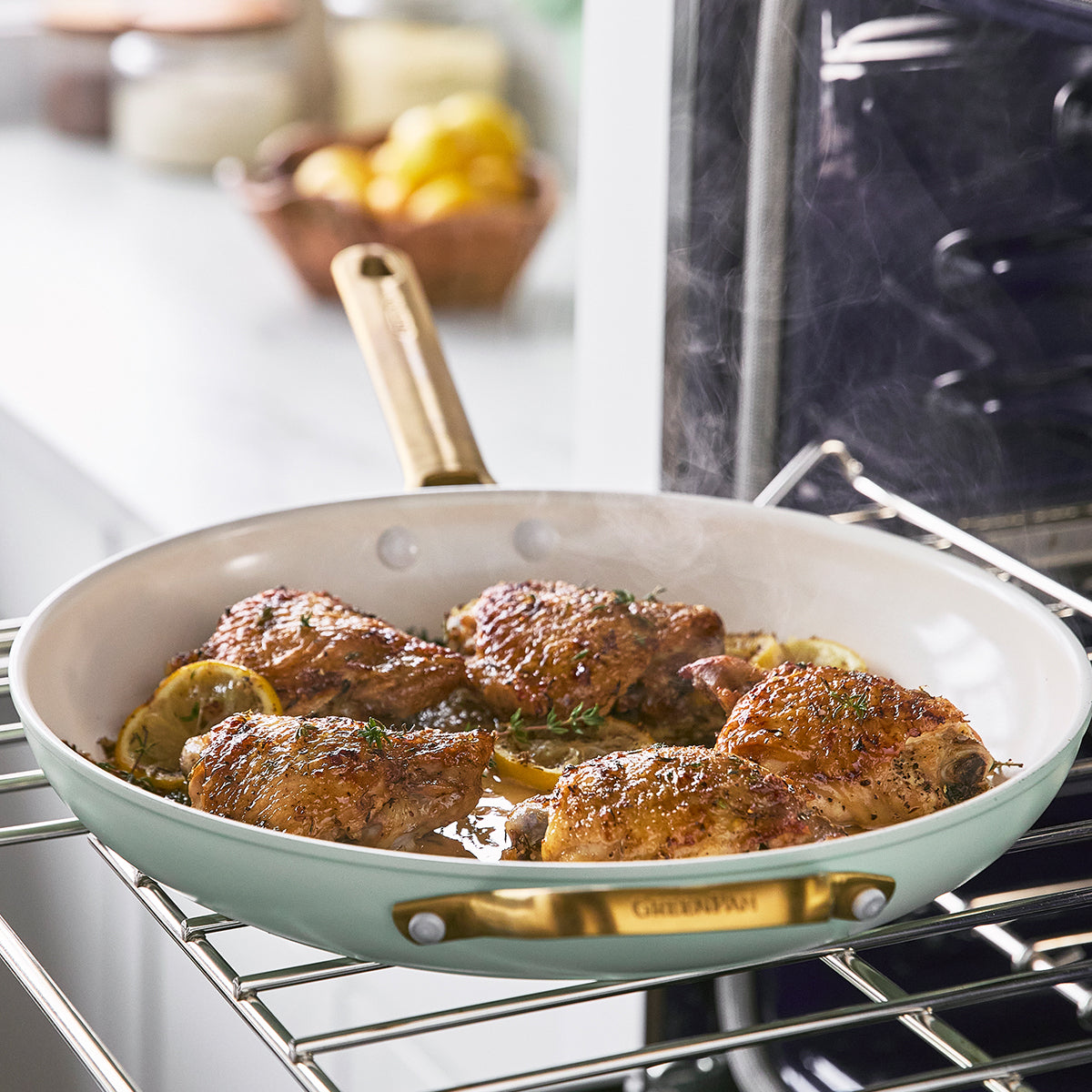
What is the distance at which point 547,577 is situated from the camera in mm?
1102

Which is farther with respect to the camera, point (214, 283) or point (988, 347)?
point (214, 283)

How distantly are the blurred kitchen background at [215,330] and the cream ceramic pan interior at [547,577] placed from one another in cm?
29

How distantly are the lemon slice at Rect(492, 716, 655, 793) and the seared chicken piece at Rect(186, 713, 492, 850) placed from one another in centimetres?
7

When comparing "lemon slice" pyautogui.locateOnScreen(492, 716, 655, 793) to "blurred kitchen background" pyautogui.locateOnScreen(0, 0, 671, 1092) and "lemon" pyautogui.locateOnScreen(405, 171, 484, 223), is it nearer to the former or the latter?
"blurred kitchen background" pyautogui.locateOnScreen(0, 0, 671, 1092)

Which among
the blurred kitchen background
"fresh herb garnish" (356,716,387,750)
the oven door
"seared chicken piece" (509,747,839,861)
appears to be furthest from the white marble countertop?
"seared chicken piece" (509,747,839,861)

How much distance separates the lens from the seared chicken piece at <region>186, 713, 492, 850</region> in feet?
2.35

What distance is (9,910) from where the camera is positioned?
1.83 meters

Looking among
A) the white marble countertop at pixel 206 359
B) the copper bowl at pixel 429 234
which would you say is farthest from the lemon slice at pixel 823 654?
the copper bowl at pixel 429 234

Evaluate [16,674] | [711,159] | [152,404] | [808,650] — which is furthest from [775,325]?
[152,404]

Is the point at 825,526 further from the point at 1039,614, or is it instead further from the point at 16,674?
the point at 16,674

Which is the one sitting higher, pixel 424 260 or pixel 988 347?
pixel 988 347

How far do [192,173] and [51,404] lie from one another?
1.48 meters

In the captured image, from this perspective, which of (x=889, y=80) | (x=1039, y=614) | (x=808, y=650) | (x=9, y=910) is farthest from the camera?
(x=9, y=910)

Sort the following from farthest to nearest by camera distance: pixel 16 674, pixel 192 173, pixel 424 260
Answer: pixel 192 173 < pixel 424 260 < pixel 16 674
